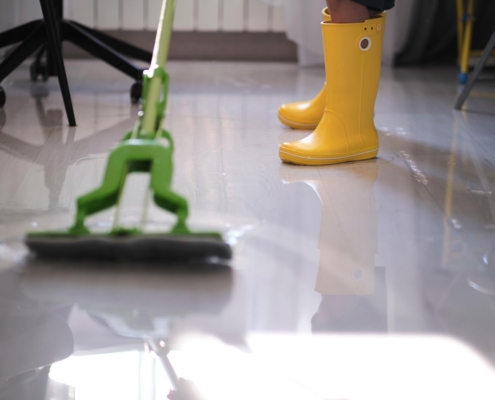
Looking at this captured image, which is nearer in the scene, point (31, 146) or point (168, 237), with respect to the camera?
point (168, 237)

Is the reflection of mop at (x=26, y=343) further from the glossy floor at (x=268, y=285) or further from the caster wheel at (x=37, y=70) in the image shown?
the caster wheel at (x=37, y=70)

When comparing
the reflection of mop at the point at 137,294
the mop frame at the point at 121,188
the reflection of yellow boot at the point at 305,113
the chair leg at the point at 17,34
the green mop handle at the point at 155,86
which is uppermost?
the green mop handle at the point at 155,86

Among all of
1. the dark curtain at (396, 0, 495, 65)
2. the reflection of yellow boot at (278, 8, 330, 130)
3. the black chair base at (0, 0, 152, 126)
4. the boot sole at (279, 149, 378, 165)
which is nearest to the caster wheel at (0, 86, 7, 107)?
the black chair base at (0, 0, 152, 126)

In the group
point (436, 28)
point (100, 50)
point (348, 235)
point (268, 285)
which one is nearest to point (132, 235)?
point (268, 285)

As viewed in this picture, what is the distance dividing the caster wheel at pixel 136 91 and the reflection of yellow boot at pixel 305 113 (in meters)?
0.47

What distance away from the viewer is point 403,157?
4.86 ft

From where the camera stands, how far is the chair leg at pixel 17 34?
6.63ft

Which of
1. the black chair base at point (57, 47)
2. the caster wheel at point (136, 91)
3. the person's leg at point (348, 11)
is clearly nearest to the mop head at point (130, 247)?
the person's leg at point (348, 11)

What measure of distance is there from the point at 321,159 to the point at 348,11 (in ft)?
0.99

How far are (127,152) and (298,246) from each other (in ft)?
0.93

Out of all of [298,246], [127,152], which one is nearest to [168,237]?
[127,152]

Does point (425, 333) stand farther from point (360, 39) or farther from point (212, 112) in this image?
point (212, 112)

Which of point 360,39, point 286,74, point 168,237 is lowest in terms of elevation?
point 286,74

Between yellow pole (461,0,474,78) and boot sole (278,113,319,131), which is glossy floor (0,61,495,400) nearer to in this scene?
boot sole (278,113,319,131)
